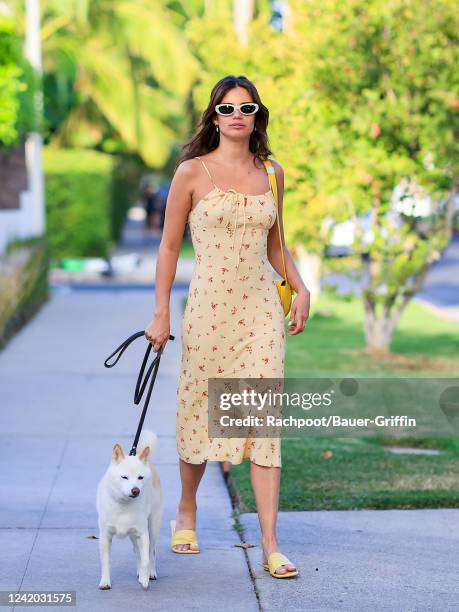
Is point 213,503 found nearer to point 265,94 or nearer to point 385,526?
point 385,526

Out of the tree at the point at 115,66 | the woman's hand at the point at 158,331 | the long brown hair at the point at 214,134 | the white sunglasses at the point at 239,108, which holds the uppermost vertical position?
the tree at the point at 115,66

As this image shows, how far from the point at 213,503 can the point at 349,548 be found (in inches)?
44.6

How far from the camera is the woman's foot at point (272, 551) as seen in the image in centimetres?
506

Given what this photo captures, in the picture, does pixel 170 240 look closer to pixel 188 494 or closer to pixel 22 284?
pixel 188 494

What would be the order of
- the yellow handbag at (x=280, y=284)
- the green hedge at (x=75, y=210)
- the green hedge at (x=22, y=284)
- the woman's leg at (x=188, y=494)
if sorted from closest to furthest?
the yellow handbag at (x=280, y=284)
the woman's leg at (x=188, y=494)
the green hedge at (x=22, y=284)
the green hedge at (x=75, y=210)

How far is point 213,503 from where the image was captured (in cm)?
653

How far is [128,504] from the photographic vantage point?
15.7ft

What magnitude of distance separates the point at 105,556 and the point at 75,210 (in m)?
25.0

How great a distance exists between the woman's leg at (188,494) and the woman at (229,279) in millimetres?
177

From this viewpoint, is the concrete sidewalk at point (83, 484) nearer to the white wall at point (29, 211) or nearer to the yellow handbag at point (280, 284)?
the yellow handbag at point (280, 284)

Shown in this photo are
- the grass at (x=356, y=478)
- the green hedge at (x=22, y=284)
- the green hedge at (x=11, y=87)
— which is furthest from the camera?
the green hedge at (x=22, y=284)

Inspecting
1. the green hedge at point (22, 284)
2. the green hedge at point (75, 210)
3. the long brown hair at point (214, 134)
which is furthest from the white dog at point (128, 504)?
the green hedge at point (75, 210)

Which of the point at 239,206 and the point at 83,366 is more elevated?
the point at 239,206

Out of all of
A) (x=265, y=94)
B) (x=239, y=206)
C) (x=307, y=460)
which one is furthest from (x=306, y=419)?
(x=265, y=94)
